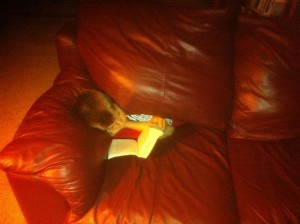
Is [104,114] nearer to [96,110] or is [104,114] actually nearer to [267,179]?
[96,110]

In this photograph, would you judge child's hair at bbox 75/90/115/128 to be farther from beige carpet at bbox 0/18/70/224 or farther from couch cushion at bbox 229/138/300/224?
beige carpet at bbox 0/18/70/224

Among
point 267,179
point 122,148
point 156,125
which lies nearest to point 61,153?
point 122,148

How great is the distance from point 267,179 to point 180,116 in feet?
1.53

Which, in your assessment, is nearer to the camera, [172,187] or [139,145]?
[172,187]

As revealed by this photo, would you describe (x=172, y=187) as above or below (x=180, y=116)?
below

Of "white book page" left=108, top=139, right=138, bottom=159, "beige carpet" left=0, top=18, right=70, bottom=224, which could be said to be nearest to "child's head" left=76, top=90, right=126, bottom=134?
"white book page" left=108, top=139, right=138, bottom=159

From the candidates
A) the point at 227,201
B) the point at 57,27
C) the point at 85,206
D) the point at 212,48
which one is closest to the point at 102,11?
the point at 212,48

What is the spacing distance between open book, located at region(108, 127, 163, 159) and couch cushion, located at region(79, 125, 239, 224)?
0.03 metres

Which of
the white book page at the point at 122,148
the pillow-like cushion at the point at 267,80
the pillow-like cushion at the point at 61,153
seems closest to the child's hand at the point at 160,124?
the white book page at the point at 122,148

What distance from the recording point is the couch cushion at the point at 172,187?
93 centimetres

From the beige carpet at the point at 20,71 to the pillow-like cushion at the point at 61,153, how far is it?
63cm

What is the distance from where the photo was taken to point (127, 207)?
0.94 m

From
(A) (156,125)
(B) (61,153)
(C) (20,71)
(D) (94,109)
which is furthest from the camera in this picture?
(C) (20,71)

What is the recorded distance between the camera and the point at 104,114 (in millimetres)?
1022
